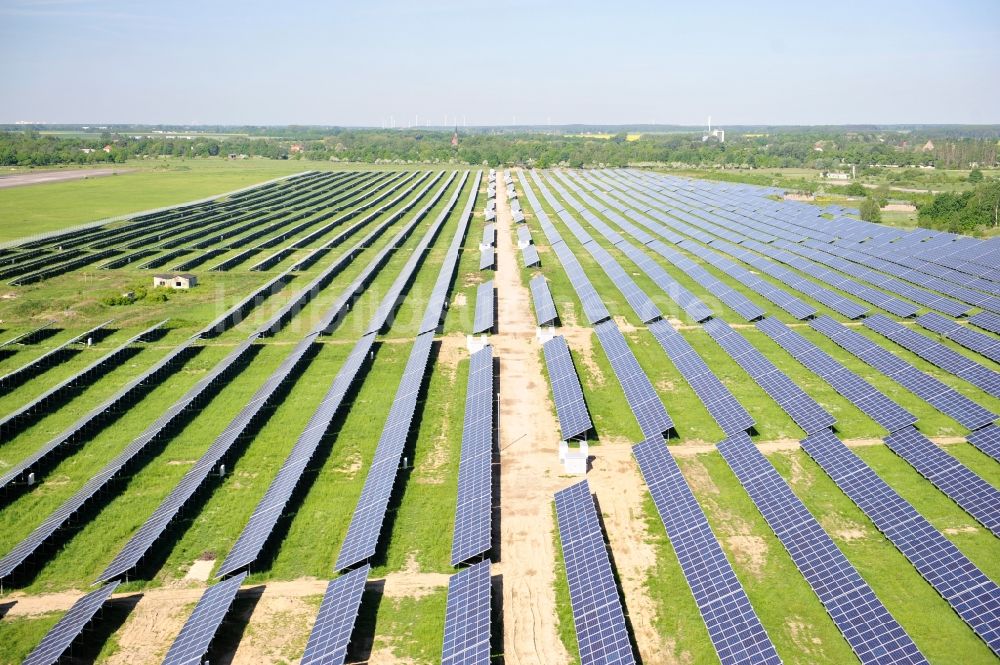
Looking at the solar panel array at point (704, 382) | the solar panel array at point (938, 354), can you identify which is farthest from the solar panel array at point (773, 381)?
the solar panel array at point (938, 354)

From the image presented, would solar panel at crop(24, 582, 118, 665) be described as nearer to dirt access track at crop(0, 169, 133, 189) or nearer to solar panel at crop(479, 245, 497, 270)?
solar panel at crop(479, 245, 497, 270)

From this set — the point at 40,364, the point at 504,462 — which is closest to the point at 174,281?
the point at 40,364

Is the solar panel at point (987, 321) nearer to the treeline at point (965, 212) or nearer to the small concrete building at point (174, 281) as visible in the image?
the treeline at point (965, 212)

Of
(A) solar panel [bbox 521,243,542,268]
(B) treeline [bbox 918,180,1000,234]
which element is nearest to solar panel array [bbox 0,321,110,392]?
(A) solar panel [bbox 521,243,542,268]

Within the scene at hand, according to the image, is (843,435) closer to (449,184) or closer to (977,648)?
(977,648)

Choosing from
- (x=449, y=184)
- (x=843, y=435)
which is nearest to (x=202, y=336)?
(x=843, y=435)

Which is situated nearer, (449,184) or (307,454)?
(307,454)

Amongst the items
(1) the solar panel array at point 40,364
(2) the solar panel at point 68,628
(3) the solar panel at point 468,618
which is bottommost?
(2) the solar panel at point 68,628
